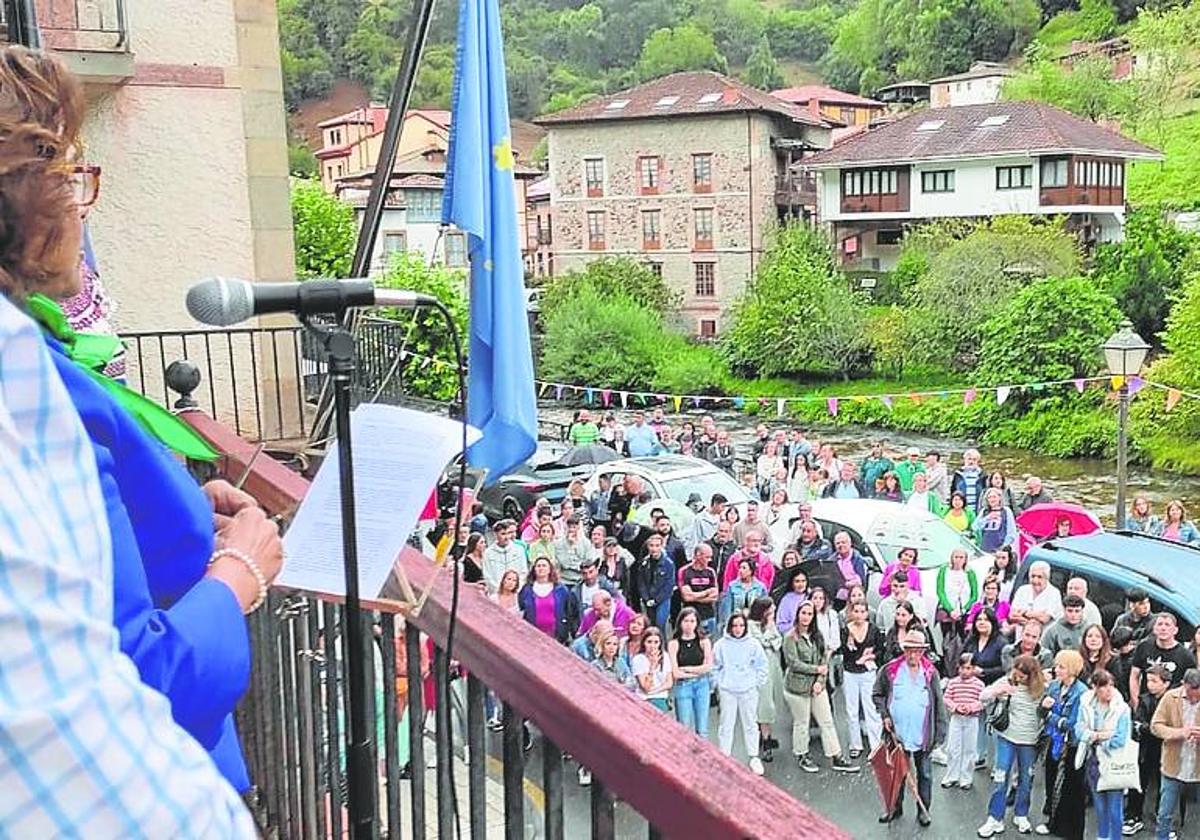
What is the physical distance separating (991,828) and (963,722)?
791mm

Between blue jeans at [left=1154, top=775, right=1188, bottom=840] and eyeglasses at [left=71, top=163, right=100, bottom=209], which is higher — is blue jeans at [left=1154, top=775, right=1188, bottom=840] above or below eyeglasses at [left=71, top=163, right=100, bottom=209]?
below

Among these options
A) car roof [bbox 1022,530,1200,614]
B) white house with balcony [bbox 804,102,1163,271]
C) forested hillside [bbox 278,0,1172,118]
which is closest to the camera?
car roof [bbox 1022,530,1200,614]

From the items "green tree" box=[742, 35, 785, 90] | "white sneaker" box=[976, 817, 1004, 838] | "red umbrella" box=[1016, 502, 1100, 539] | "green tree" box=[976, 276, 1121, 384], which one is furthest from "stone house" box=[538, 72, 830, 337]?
"green tree" box=[742, 35, 785, 90]

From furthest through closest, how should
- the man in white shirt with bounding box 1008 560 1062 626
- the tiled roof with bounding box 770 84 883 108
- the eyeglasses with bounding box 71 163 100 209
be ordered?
the tiled roof with bounding box 770 84 883 108 < the man in white shirt with bounding box 1008 560 1062 626 < the eyeglasses with bounding box 71 163 100 209

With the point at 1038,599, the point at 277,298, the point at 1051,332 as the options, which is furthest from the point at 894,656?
the point at 1051,332

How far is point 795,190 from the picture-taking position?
48094 millimetres

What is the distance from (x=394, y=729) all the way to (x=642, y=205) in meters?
47.7

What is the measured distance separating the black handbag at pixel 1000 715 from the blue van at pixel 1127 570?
1.32 m

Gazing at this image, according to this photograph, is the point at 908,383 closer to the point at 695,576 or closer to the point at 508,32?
the point at 695,576

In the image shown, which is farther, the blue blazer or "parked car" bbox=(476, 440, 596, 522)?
"parked car" bbox=(476, 440, 596, 522)

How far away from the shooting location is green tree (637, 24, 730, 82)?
110625 millimetres

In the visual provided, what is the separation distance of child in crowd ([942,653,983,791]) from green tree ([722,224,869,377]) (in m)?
30.8

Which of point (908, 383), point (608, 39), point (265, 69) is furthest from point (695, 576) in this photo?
point (608, 39)

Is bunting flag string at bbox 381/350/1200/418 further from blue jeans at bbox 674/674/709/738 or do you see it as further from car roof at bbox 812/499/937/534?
blue jeans at bbox 674/674/709/738
